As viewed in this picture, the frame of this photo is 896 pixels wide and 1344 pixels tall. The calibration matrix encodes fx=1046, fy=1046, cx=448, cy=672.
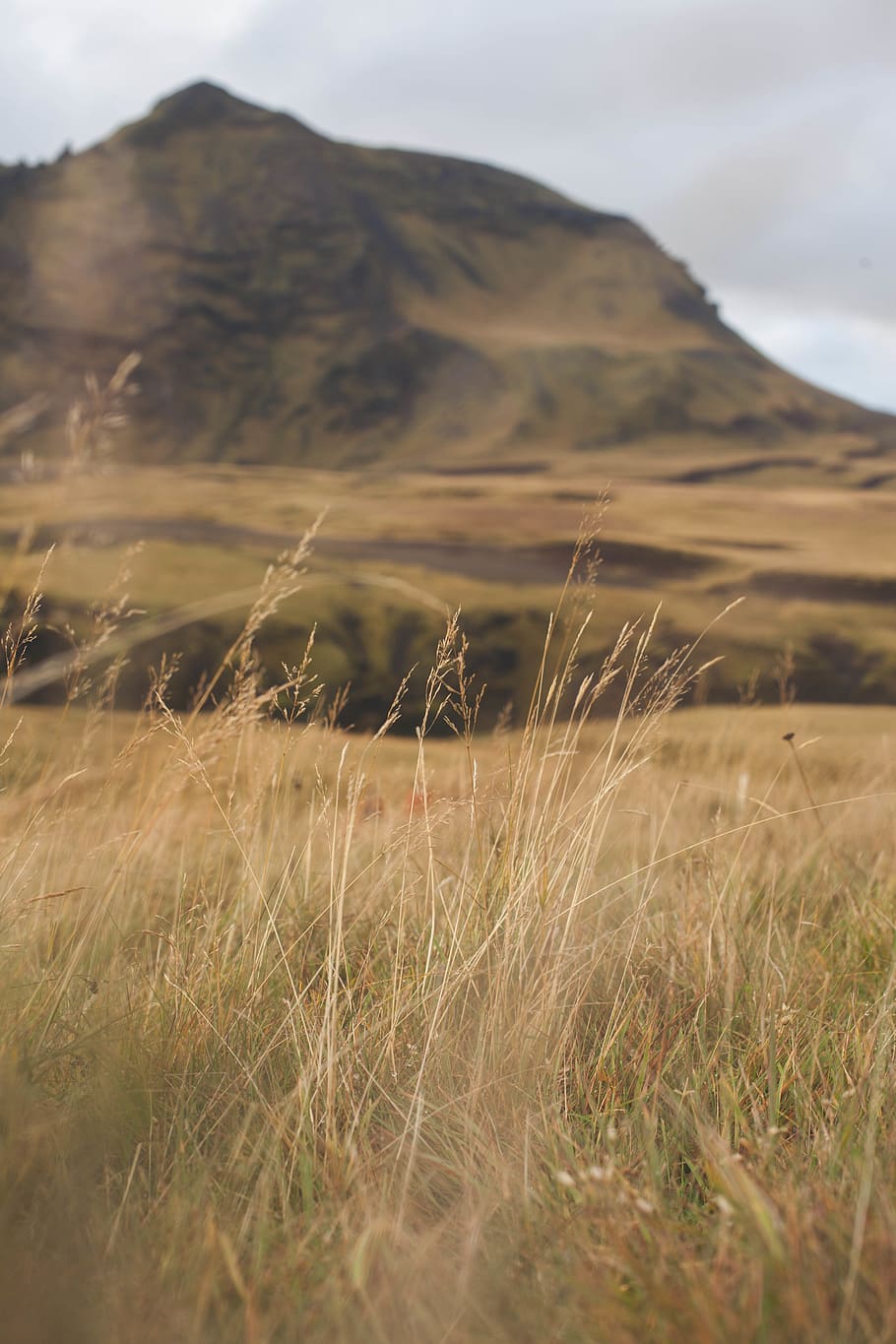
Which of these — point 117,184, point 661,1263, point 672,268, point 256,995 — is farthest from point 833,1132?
point 672,268

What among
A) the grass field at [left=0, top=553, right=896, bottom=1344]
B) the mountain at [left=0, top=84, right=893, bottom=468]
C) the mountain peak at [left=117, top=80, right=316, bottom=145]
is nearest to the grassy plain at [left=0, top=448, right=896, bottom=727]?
the grass field at [left=0, top=553, right=896, bottom=1344]

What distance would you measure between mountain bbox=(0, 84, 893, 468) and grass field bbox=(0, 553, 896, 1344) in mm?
76182

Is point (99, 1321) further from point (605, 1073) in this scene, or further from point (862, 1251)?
point (605, 1073)

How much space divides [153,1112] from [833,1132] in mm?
983

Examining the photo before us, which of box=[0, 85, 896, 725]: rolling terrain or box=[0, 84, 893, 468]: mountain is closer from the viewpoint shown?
box=[0, 85, 896, 725]: rolling terrain

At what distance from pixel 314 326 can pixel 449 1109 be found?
101 m

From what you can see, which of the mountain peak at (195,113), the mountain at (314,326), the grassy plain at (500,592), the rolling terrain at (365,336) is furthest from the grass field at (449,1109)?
the mountain peak at (195,113)

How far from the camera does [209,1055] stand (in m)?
1.65

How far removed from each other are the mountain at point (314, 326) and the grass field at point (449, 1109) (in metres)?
76.2

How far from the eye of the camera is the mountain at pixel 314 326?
282ft

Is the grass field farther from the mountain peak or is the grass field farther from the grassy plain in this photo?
the mountain peak

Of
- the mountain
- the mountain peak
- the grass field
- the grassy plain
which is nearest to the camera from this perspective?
the grass field

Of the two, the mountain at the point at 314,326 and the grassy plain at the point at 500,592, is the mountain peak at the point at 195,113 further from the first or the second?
the grassy plain at the point at 500,592

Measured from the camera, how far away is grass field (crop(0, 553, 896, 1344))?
1104 millimetres
